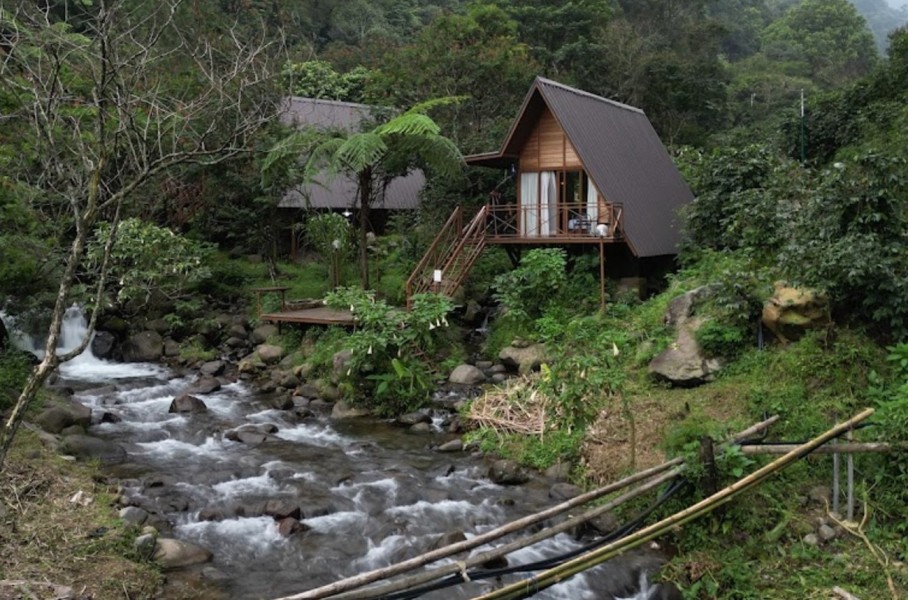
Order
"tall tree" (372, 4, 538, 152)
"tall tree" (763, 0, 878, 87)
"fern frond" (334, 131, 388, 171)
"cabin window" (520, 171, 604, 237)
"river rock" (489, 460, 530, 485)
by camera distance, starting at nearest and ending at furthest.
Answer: "river rock" (489, 460, 530, 485) → "fern frond" (334, 131, 388, 171) → "cabin window" (520, 171, 604, 237) → "tall tree" (372, 4, 538, 152) → "tall tree" (763, 0, 878, 87)

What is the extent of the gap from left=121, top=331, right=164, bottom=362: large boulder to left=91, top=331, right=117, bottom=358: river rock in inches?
14.1

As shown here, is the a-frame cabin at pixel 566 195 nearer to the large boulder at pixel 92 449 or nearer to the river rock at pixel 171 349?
the river rock at pixel 171 349

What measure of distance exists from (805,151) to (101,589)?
72.4 ft

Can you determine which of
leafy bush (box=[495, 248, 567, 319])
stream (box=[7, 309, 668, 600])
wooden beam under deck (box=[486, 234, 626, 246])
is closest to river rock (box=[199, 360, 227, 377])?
stream (box=[7, 309, 668, 600])

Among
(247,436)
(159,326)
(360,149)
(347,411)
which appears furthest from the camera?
(159,326)

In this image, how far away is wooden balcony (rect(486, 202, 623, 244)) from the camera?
14820mm

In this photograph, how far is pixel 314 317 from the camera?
15.2 meters

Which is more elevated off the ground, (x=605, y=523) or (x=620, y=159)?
(x=620, y=159)

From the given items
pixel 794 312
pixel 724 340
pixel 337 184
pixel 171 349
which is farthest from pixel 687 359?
pixel 337 184

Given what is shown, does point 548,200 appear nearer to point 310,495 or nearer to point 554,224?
point 554,224

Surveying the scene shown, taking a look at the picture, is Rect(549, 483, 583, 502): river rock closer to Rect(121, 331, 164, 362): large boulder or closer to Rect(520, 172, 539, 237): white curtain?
Rect(520, 172, 539, 237): white curtain

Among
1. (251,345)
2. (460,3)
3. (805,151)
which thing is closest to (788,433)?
(251,345)

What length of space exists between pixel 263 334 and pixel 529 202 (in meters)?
6.79

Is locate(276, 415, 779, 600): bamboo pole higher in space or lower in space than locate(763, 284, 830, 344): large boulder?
lower
